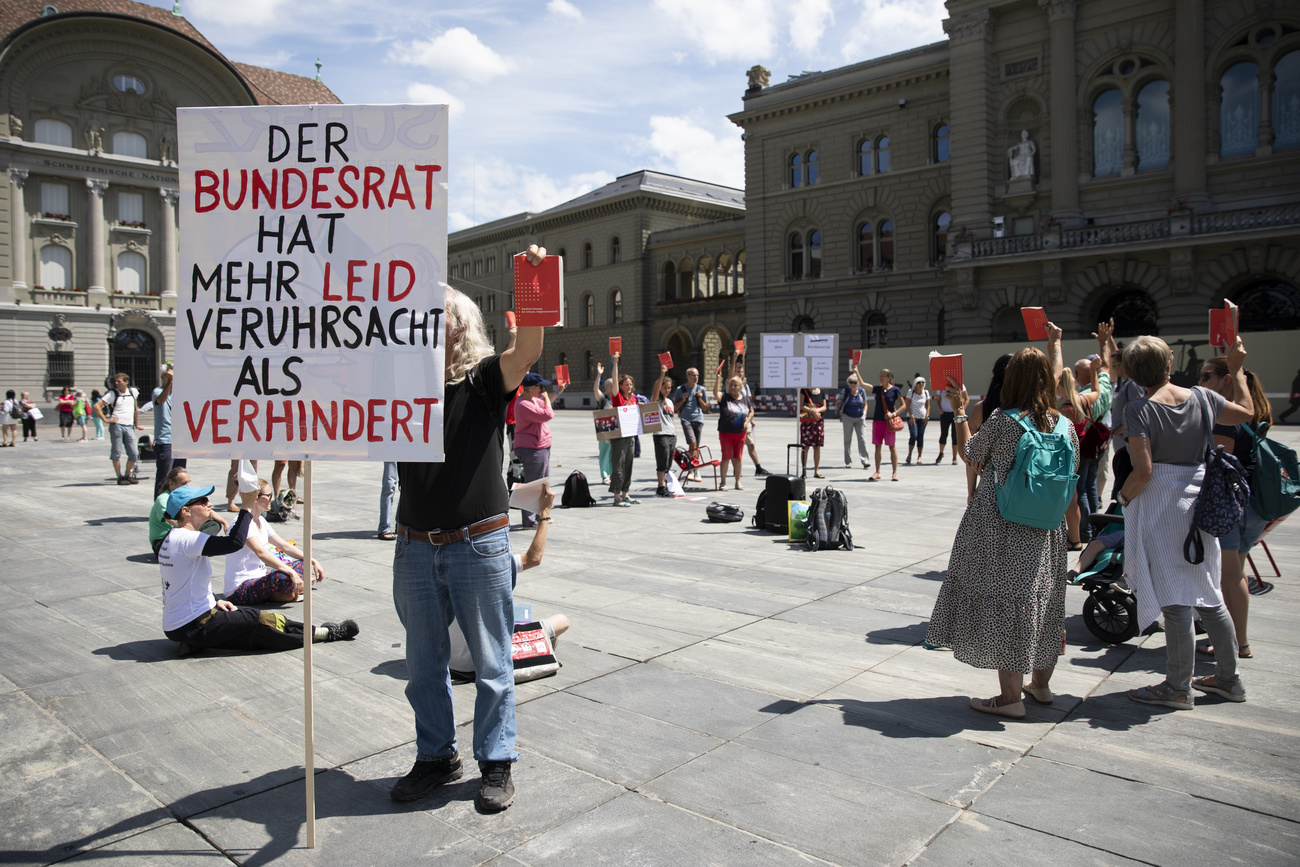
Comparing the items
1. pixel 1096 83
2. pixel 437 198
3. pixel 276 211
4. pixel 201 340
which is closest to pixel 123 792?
pixel 201 340

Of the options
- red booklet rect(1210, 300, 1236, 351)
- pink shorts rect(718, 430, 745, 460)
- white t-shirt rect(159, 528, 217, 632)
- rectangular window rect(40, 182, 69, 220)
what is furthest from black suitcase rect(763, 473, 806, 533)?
rectangular window rect(40, 182, 69, 220)

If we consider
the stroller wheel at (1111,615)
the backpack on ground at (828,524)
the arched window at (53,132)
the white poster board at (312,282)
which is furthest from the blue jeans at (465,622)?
the arched window at (53,132)

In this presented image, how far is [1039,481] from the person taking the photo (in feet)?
13.3

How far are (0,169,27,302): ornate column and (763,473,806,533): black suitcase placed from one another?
52828 mm

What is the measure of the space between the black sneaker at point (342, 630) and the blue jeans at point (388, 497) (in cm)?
334

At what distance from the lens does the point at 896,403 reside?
52.7 feet

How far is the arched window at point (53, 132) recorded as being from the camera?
48.7m

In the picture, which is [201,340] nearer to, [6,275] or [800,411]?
[800,411]

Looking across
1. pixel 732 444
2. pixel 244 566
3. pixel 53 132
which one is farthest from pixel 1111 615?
pixel 53 132

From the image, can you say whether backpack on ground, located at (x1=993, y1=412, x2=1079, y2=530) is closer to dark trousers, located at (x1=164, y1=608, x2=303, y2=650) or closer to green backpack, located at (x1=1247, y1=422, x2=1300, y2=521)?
green backpack, located at (x1=1247, y1=422, x2=1300, y2=521)

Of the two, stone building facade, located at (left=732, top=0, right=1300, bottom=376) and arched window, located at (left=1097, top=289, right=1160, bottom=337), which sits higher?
stone building facade, located at (left=732, top=0, right=1300, bottom=376)

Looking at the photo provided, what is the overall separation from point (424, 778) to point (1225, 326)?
5726mm

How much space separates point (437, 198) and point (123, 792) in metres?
2.68

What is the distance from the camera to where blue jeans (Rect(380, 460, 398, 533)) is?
29.2 ft
